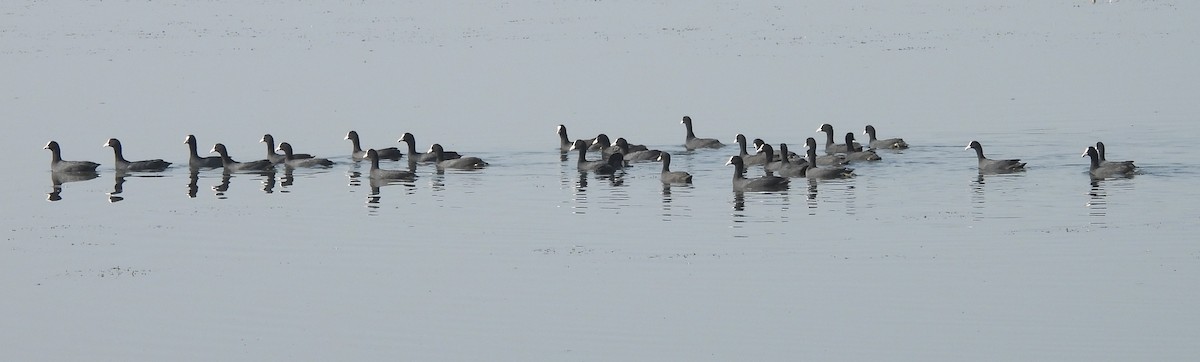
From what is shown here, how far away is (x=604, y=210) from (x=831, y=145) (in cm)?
1022

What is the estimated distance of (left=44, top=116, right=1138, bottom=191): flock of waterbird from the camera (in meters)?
32.1

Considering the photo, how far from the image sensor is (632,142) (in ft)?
127

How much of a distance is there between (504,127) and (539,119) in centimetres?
173

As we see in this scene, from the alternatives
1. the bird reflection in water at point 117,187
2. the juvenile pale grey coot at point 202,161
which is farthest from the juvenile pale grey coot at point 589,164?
the bird reflection in water at point 117,187

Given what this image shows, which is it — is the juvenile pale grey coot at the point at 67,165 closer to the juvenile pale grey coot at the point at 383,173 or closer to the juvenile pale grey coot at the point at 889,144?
the juvenile pale grey coot at the point at 383,173

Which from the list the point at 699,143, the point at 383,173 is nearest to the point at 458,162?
the point at 383,173

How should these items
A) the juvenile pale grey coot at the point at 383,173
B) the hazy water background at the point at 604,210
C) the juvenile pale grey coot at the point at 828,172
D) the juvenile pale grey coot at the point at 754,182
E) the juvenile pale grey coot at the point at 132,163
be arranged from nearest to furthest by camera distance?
the hazy water background at the point at 604,210 < the juvenile pale grey coot at the point at 754,182 < the juvenile pale grey coot at the point at 828,172 < the juvenile pale grey coot at the point at 383,173 < the juvenile pale grey coot at the point at 132,163

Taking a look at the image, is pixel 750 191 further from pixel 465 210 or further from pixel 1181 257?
pixel 1181 257

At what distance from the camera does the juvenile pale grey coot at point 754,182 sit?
30.8 m

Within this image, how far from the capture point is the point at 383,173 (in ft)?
109

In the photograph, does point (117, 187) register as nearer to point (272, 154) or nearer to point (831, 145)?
point (272, 154)

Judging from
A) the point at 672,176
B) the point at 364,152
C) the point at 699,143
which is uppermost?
the point at 364,152

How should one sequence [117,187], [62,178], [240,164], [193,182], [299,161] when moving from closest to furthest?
[117,187]
[193,182]
[62,178]
[299,161]
[240,164]

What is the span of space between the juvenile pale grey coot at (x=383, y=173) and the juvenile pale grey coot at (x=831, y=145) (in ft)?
27.8
